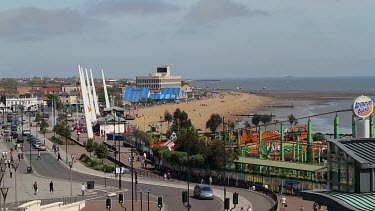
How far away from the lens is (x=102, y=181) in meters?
45.4

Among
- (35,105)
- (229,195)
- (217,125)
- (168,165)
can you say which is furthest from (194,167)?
(35,105)

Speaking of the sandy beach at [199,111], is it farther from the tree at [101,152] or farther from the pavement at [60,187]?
the pavement at [60,187]

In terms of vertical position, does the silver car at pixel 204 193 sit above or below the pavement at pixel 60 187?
above

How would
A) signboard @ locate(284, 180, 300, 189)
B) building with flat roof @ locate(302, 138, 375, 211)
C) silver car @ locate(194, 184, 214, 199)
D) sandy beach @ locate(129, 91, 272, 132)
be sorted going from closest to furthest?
building with flat roof @ locate(302, 138, 375, 211) → silver car @ locate(194, 184, 214, 199) → signboard @ locate(284, 180, 300, 189) → sandy beach @ locate(129, 91, 272, 132)

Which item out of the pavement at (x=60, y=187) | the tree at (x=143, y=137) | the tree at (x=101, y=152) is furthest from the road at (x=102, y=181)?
the tree at (x=143, y=137)

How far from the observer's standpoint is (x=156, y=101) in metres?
190

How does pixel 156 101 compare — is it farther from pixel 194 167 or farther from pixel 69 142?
pixel 194 167

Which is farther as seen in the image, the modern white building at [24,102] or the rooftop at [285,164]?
the modern white building at [24,102]

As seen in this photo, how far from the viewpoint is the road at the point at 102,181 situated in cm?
3553

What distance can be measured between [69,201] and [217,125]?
56149mm

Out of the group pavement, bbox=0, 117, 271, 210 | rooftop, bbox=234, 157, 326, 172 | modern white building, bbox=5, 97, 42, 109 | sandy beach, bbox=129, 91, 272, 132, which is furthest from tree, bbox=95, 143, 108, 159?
modern white building, bbox=5, 97, 42, 109

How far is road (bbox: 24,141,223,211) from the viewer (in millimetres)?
35531

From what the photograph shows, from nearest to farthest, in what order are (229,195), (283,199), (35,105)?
(283,199)
(229,195)
(35,105)

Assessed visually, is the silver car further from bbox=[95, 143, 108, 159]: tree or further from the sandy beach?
the sandy beach
